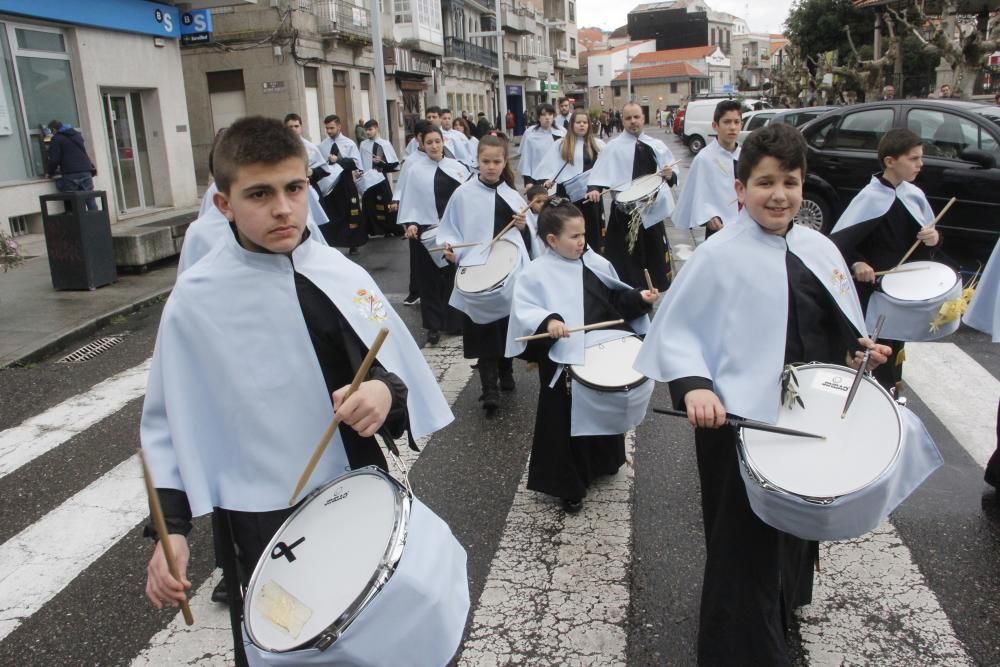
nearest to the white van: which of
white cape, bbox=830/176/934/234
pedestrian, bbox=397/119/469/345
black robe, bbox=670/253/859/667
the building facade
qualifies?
the building facade

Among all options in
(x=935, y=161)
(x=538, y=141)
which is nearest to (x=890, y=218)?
(x=935, y=161)

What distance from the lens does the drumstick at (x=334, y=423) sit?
6.80 feet

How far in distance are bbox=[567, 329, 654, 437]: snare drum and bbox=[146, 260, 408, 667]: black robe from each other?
1.73 meters

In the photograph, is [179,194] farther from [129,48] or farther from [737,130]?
[737,130]

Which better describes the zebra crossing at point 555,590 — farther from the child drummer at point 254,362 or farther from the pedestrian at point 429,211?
the pedestrian at point 429,211

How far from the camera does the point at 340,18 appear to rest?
28016 millimetres

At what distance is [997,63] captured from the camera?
76.5ft

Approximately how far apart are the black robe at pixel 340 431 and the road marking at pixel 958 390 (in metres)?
3.93

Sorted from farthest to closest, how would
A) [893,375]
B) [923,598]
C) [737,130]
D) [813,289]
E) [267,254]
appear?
[737,130], [893,375], [923,598], [813,289], [267,254]

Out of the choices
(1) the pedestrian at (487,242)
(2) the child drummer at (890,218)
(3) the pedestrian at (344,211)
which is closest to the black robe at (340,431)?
(1) the pedestrian at (487,242)

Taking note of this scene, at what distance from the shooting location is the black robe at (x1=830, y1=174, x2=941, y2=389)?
17.3 feet

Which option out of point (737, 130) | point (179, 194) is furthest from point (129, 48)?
point (737, 130)

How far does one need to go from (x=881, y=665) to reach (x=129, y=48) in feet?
56.9

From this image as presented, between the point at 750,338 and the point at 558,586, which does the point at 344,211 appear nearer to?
the point at 558,586
